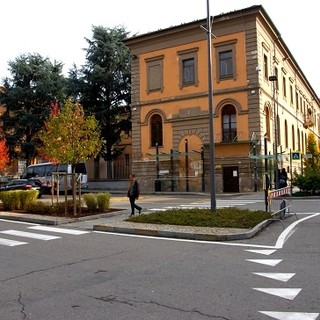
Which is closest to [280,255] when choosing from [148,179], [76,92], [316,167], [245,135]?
[316,167]

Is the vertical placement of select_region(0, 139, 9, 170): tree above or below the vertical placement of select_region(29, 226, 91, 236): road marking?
above

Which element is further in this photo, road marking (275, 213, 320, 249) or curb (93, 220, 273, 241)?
curb (93, 220, 273, 241)

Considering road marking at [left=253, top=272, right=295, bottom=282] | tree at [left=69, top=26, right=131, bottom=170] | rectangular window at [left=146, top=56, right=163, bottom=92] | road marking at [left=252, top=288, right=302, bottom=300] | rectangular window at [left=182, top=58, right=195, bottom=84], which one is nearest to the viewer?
road marking at [left=252, top=288, right=302, bottom=300]

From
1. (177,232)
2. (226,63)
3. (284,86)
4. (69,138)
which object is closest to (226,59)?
(226,63)

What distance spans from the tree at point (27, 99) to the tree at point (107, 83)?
5.36m

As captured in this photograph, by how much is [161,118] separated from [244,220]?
2362cm

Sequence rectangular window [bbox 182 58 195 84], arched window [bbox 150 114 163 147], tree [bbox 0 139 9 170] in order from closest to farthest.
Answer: rectangular window [bbox 182 58 195 84] < arched window [bbox 150 114 163 147] < tree [bbox 0 139 9 170]

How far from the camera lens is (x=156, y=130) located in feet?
118

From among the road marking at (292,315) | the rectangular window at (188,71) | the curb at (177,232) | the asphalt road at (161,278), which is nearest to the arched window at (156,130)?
the rectangular window at (188,71)

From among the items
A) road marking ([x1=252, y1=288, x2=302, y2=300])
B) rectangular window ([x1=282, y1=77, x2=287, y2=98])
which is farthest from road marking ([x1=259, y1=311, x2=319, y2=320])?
rectangular window ([x1=282, y1=77, x2=287, y2=98])

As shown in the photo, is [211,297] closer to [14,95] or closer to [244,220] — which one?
[244,220]

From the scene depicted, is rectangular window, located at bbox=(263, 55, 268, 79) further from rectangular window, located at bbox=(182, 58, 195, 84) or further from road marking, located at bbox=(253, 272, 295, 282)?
road marking, located at bbox=(253, 272, 295, 282)

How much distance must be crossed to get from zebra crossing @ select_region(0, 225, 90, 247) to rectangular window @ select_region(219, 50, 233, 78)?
2179cm

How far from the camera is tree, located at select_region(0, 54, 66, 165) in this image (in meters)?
43.6
